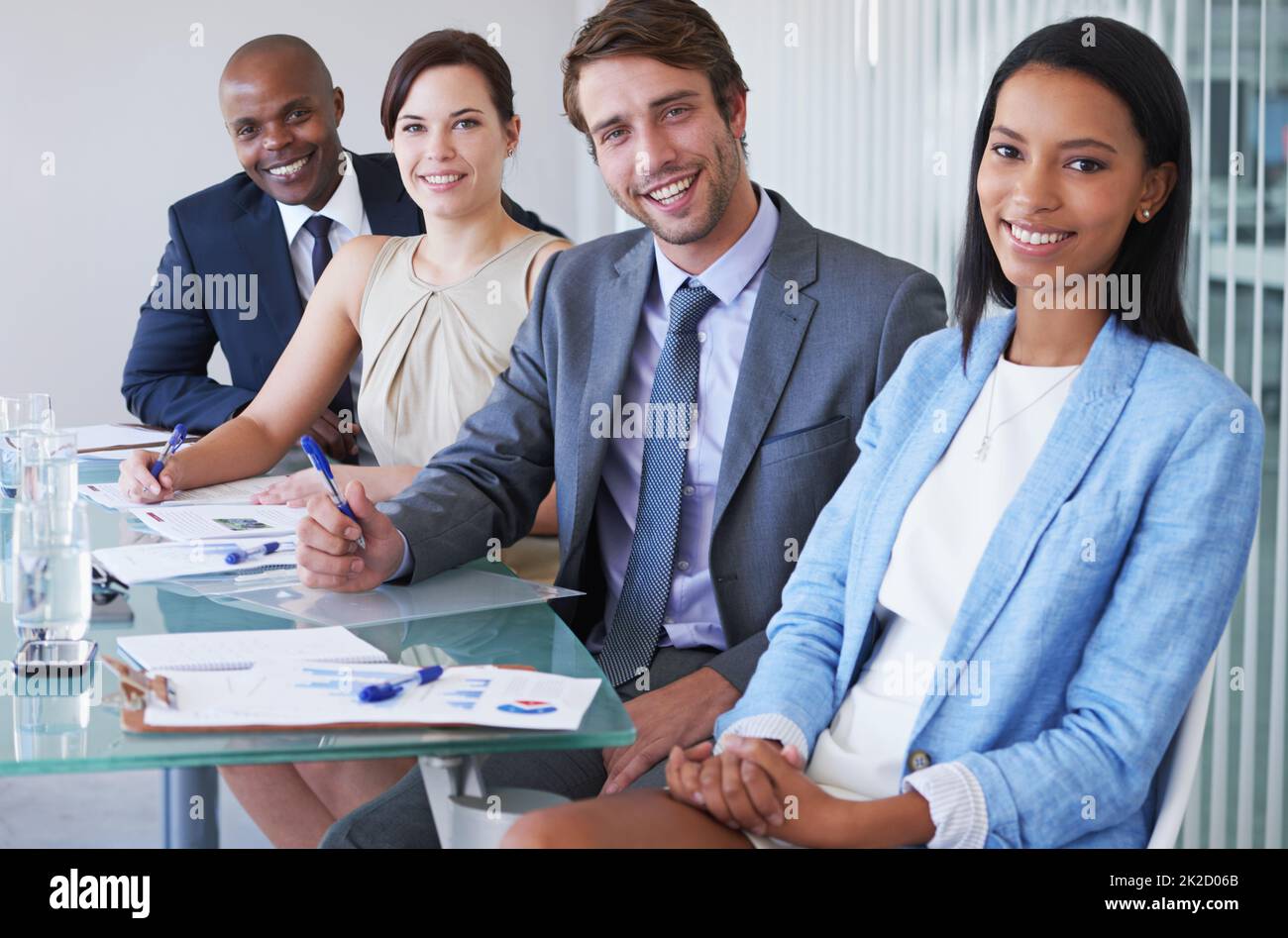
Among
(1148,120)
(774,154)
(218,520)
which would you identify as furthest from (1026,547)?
(774,154)

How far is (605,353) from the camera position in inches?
78.9

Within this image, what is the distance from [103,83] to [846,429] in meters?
4.91

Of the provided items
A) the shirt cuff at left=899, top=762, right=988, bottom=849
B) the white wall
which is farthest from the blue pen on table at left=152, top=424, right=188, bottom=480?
the white wall

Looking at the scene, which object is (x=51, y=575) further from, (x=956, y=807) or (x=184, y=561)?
(x=956, y=807)

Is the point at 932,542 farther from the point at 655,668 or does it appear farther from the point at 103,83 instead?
the point at 103,83

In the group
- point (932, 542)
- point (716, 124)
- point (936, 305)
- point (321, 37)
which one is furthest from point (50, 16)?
point (932, 542)

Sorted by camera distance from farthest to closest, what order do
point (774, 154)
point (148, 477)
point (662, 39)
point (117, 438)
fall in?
point (774, 154)
point (117, 438)
point (148, 477)
point (662, 39)

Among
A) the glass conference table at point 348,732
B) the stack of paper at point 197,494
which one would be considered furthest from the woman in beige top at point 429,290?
the glass conference table at point 348,732

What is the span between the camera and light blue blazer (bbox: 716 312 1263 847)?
127cm

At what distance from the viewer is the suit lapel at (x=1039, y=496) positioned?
1357 mm

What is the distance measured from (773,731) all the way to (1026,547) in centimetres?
32

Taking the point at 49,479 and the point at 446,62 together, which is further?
the point at 446,62

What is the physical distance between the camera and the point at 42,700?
126cm

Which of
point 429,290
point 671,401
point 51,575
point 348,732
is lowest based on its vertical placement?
point 348,732
